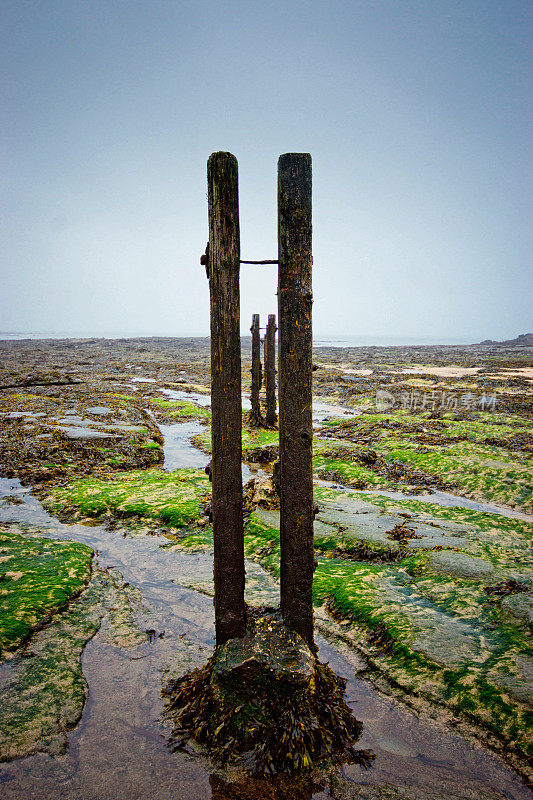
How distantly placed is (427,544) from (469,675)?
2.92 m

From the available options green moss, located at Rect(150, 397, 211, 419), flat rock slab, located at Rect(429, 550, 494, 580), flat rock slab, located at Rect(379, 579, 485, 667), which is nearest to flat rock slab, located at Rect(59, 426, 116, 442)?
green moss, located at Rect(150, 397, 211, 419)

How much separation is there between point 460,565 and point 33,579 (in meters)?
5.66

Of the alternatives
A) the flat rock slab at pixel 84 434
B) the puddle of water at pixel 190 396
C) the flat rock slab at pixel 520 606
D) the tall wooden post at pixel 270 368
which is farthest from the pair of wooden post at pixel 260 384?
the flat rock slab at pixel 520 606

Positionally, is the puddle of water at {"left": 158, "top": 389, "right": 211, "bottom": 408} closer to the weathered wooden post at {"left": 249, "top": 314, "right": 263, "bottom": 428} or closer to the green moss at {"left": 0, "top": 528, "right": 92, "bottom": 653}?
the weathered wooden post at {"left": 249, "top": 314, "right": 263, "bottom": 428}

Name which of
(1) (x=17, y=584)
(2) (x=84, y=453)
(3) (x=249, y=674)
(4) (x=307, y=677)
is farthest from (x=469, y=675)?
(2) (x=84, y=453)

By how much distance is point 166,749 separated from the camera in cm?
336

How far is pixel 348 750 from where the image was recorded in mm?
3336

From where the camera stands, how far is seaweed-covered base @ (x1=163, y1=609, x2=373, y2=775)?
10.4ft

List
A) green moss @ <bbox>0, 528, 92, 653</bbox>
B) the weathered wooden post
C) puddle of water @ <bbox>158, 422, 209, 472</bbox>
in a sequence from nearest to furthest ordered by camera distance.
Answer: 1. green moss @ <bbox>0, 528, 92, 653</bbox>
2. puddle of water @ <bbox>158, 422, 209, 472</bbox>
3. the weathered wooden post

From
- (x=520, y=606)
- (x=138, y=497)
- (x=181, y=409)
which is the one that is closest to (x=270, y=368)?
(x=181, y=409)

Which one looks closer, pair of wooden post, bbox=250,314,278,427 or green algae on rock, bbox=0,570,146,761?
green algae on rock, bbox=0,570,146,761

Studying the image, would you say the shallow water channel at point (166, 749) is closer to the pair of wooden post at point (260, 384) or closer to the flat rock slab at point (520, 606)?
the flat rock slab at point (520, 606)

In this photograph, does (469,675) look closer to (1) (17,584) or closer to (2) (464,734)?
(2) (464,734)

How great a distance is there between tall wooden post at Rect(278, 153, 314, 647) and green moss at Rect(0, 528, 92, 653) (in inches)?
117
